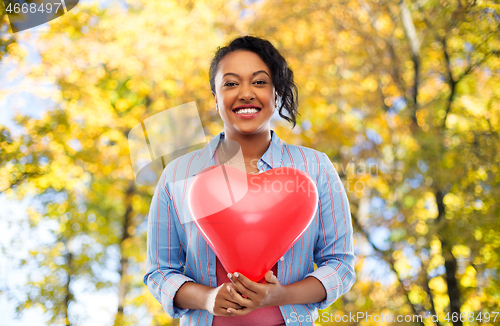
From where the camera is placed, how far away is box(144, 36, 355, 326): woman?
0.79m

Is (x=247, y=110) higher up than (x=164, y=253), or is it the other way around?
(x=247, y=110)

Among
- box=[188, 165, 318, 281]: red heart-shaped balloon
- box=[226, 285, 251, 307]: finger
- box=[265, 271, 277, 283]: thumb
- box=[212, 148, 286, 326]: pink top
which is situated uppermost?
box=[188, 165, 318, 281]: red heart-shaped balloon

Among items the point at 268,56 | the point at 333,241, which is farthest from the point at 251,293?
the point at 268,56

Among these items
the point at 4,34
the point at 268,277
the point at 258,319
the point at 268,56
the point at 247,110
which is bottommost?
the point at 258,319

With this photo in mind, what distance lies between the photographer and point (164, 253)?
2.77 ft

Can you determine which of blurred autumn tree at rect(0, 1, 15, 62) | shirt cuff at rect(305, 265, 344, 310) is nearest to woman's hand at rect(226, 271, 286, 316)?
shirt cuff at rect(305, 265, 344, 310)

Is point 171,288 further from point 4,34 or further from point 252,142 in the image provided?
point 4,34

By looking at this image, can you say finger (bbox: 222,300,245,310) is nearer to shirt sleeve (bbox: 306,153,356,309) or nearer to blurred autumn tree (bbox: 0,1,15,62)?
shirt sleeve (bbox: 306,153,356,309)

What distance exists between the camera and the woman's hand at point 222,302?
0.70 m

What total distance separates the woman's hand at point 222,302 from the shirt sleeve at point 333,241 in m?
0.19

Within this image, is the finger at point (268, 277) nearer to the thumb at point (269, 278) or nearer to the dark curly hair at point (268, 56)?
the thumb at point (269, 278)

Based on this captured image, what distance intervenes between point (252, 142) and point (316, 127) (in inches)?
85.9

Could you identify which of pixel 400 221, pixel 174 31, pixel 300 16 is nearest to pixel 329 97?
pixel 300 16

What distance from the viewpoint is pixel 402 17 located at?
2893mm
